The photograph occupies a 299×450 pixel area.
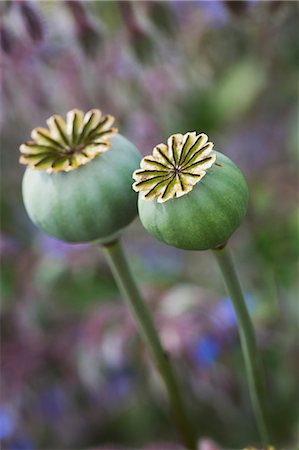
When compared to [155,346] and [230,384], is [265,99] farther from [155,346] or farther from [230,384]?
[155,346]

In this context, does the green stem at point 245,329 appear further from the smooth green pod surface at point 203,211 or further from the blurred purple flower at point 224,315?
the blurred purple flower at point 224,315

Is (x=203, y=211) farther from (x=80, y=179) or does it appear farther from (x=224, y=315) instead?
(x=224, y=315)

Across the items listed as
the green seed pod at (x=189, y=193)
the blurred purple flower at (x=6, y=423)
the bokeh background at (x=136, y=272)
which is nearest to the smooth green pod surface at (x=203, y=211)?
the green seed pod at (x=189, y=193)

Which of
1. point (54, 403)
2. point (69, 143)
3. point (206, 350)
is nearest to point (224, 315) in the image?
point (206, 350)

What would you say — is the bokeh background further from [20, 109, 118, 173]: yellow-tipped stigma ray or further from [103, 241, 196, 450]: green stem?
[20, 109, 118, 173]: yellow-tipped stigma ray

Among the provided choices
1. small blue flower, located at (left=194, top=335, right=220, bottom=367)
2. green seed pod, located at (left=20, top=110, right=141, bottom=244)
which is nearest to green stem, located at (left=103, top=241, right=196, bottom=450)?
green seed pod, located at (left=20, top=110, right=141, bottom=244)
